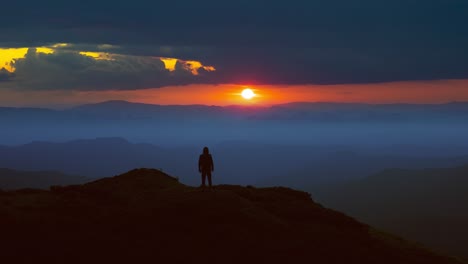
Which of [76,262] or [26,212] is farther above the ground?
[26,212]

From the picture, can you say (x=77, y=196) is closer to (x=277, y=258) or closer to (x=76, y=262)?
(x=76, y=262)

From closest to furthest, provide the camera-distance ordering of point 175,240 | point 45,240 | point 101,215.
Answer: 1. point 45,240
2. point 175,240
3. point 101,215

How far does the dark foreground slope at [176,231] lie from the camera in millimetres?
27656

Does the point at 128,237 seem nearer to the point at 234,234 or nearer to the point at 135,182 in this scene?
the point at 234,234

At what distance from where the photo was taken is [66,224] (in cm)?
3034

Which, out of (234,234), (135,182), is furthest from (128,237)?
(135,182)

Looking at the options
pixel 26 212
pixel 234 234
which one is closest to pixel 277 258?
pixel 234 234

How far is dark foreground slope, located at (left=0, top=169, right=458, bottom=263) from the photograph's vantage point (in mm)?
27656

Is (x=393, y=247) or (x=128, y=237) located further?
(x=393, y=247)

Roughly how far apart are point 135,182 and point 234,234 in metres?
19.9

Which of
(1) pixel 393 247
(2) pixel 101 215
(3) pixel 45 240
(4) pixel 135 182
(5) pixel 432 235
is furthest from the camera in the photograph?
(5) pixel 432 235

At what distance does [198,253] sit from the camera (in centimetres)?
2845

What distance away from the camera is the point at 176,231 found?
31.0 metres

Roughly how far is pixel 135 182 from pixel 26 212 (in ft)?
57.3
